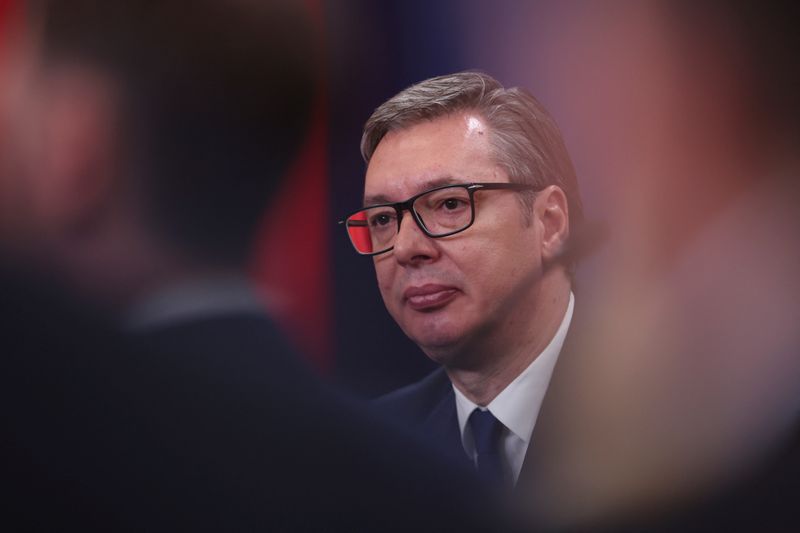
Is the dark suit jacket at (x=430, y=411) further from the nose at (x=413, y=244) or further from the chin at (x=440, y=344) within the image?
the nose at (x=413, y=244)

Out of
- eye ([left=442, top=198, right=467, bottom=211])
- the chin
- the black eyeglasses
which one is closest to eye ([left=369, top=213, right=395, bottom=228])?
the black eyeglasses

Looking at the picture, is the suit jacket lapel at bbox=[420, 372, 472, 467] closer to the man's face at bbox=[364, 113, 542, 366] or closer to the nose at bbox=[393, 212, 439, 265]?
the man's face at bbox=[364, 113, 542, 366]

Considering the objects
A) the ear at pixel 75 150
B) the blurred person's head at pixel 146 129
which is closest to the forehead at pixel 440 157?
the blurred person's head at pixel 146 129

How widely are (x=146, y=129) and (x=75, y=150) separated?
0.16 metres

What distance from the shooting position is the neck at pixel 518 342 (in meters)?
1.34

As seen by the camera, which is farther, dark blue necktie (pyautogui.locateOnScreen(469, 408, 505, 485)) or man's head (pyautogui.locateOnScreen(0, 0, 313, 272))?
man's head (pyautogui.locateOnScreen(0, 0, 313, 272))

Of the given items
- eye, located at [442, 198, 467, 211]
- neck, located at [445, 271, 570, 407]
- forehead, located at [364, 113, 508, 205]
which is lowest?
neck, located at [445, 271, 570, 407]

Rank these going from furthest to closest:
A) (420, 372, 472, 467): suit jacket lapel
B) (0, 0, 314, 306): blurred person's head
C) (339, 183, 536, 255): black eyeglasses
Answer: (0, 0, 314, 306): blurred person's head
(420, 372, 472, 467): suit jacket lapel
(339, 183, 536, 255): black eyeglasses

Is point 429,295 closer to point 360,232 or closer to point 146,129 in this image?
point 360,232

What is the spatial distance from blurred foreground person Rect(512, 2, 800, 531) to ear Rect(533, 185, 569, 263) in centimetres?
10

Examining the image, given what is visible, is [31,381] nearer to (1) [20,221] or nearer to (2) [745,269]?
(1) [20,221]

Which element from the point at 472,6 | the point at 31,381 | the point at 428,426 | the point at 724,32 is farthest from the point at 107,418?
the point at 724,32

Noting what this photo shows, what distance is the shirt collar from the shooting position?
1356 mm

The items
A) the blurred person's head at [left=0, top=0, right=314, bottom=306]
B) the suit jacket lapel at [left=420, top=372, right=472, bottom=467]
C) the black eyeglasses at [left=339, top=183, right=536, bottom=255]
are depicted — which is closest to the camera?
the black eyeglasses at [left=339, top=183, right=536, bottom=255]
